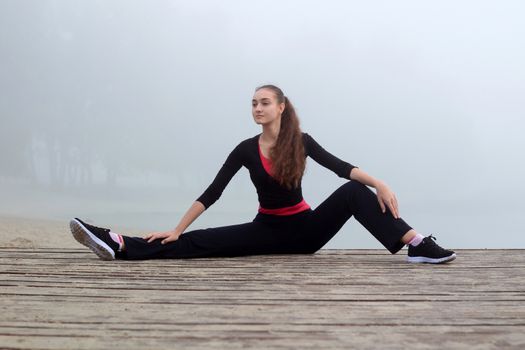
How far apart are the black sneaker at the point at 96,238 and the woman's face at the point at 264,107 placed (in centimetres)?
133

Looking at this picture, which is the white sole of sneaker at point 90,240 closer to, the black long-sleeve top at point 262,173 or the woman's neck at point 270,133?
the black long-sleeve top at point 262,173

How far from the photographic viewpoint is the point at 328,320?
243 centimetres

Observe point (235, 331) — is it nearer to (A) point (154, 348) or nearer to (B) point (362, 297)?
(A) point (154, 348)

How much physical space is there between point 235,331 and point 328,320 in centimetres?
41

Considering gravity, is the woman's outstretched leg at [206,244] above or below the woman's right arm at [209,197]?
below

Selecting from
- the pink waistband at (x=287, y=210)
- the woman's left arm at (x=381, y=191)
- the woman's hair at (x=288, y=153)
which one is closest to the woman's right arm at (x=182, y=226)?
the pink waistband at (x=287, y=210)

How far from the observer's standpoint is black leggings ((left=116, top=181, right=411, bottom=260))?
4109mm

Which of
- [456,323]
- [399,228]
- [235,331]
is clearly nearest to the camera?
[235,331]

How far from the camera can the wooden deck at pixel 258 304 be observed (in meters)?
2.16

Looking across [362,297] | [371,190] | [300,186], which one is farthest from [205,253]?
[362,297]

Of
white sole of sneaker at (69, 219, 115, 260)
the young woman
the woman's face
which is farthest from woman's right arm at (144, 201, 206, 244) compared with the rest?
the woman's face

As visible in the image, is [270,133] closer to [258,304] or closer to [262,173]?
[262,173]

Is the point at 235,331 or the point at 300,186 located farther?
the point at 300,186

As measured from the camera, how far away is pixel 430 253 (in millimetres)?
4113
